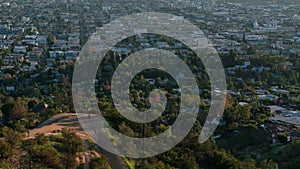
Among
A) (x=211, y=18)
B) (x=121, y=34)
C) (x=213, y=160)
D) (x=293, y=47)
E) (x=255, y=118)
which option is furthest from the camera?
(x=211, y=18)

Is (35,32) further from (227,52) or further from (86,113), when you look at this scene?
(86,113)

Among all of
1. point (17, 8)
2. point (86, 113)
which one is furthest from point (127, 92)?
point (17, 8)

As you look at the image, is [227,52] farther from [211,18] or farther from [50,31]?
[211,18]

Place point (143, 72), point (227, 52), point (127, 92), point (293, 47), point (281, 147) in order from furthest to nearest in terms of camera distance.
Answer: point (293, 47) → point (227, 52) → point (143, 72) → point (127, 92) → point (281, 147)

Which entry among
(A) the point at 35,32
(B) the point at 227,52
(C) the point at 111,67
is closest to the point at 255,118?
(C) the point at 111,67

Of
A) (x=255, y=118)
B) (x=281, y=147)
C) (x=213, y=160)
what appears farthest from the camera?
(x=255, y=118)

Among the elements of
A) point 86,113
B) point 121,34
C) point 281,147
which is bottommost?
point 281,147

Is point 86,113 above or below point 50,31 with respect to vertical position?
below

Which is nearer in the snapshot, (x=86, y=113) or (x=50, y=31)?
(x=86, y=113)

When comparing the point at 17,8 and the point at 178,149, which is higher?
the point at 17,8
